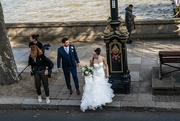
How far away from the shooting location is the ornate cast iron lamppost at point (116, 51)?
8391 mm

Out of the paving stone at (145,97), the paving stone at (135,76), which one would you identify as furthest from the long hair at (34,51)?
the paving stone at (135,76)

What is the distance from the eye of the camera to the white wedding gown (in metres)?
8.09

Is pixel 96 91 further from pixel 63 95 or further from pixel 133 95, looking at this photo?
pixel 63 95

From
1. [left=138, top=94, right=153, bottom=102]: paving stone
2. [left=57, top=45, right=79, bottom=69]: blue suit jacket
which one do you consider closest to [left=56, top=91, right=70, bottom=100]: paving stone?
[left=57, top=45, right=79, bottom=69]: blue suit jacket

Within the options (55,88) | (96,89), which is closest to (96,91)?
(96,89)

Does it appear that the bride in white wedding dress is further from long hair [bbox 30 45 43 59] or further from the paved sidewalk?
long hair [bbox 30 45 43 59]

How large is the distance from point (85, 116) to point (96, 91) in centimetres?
67

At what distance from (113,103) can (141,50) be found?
5.04 m

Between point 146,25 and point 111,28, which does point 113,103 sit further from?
point 146,25

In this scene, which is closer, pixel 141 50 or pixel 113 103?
pixel 113 103

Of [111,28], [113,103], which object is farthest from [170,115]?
[111,28]

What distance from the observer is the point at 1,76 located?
32.9ft

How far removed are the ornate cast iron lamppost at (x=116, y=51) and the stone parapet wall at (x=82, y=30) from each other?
5.86 meters

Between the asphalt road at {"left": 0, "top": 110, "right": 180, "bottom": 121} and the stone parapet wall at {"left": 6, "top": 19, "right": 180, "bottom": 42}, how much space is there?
6.83 m
